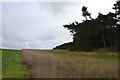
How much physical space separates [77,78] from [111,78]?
58.8 inches

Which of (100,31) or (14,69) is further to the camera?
(100,31)

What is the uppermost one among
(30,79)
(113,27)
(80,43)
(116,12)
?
(116,12)

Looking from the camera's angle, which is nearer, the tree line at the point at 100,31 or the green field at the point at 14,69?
the green field at the point at 14,69

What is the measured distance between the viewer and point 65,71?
10.5 metres

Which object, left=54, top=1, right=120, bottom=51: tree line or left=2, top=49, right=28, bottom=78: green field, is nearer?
left=2, top=49, right=28, bottom=78: green field

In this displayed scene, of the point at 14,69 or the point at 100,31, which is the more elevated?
the point at 100,31

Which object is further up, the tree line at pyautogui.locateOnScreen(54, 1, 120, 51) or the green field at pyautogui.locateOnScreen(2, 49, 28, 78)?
the tree line at pyautogui.locateOnScreen(54, 1, 120, 51)

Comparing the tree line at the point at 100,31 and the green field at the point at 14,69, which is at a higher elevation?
the tree line at the point at 100,31

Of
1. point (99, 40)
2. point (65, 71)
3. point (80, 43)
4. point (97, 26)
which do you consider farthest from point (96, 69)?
point (99, 40)

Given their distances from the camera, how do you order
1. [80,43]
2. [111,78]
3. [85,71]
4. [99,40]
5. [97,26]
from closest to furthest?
[111,78] < [85,71] < [80,43] < [97,26] < [99,40]

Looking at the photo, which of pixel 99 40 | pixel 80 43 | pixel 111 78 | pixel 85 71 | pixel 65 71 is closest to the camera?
pixel 111 78

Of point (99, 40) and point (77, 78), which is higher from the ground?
point (99, 40)

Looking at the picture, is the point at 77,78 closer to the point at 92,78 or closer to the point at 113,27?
the point at 92,78

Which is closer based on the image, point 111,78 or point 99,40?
point 111,78
